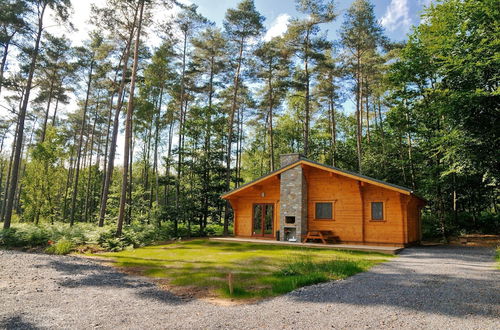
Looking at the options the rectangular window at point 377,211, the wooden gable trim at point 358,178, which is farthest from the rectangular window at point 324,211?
the rectangular window at point 377,211

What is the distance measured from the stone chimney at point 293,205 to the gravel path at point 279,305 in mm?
6447

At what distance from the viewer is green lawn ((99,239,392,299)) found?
5801 millimetres

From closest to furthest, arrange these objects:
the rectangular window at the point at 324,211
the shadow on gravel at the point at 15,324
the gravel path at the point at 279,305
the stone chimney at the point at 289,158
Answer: the shadow on gravel at the point at 15,324
the gravel path at the point at 279,305
the rectangular window at the point at 324,211
the stone chimney at the point at 289,158

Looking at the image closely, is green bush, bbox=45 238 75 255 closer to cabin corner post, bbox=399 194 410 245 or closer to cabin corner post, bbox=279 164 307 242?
cabin corner post, bbox=279 164 307 242

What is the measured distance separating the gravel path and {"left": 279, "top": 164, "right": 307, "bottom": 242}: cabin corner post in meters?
6.45

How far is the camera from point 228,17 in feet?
56.1

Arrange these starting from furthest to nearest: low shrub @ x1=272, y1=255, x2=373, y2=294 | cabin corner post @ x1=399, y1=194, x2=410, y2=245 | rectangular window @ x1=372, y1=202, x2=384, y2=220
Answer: rectangular window @ x1=372, y1=202, x2=384, y2=220
cabin corner post @ x1=399, y1=194, x2=410, y2=245
low shrub @ x1=272, y1=255, x2=373, y2=294

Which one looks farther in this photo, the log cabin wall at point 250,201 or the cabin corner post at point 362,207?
the log cabin wall at point 250,201

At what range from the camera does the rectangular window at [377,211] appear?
1252cm

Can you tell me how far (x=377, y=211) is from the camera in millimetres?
12609

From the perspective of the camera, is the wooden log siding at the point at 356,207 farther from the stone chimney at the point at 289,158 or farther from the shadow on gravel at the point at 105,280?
the shadow on gravel at the point at 105,280

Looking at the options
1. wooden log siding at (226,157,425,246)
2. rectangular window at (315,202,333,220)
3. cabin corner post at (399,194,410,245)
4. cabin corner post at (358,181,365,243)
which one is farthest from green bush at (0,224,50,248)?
cabin corner post at (399,194,410,245)

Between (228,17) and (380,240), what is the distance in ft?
47.8

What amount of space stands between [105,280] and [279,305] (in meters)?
4.20
